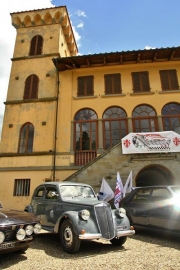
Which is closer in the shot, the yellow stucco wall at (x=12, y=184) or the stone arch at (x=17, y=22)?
the yellow stucco wall at (x=12, y=184)

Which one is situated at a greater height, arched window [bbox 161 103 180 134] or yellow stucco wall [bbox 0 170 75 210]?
arched window [bbox 161 103 180 134]

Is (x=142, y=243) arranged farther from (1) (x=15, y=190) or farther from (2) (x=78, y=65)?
(2) (x=78, y=65)

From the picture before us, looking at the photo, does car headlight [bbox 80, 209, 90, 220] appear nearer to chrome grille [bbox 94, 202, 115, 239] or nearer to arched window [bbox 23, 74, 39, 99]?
chrome grille [bbox 94, 202, 115, 239]

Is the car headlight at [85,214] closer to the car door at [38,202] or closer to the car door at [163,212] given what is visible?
the car door at [38,202]

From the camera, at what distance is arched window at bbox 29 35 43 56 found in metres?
17.8

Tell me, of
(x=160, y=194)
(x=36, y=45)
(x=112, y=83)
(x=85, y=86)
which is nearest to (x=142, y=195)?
(x=160, y=194)

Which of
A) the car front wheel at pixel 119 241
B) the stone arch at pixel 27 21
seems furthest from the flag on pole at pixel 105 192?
the stone arch at pixel 27 21

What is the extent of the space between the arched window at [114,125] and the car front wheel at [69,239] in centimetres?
941

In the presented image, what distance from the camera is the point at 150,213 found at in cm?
666

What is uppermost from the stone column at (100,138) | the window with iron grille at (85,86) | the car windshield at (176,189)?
the window with iron grille at (85,86)

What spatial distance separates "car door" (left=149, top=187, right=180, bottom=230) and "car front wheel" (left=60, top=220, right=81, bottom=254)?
2.99m

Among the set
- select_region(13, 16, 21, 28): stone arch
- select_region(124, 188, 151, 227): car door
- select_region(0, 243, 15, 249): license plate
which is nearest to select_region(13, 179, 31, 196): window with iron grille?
select_region(124, 188, 151, 227): car door

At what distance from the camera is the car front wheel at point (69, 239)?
4.58 metres

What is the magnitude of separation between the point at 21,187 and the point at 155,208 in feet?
33.0
